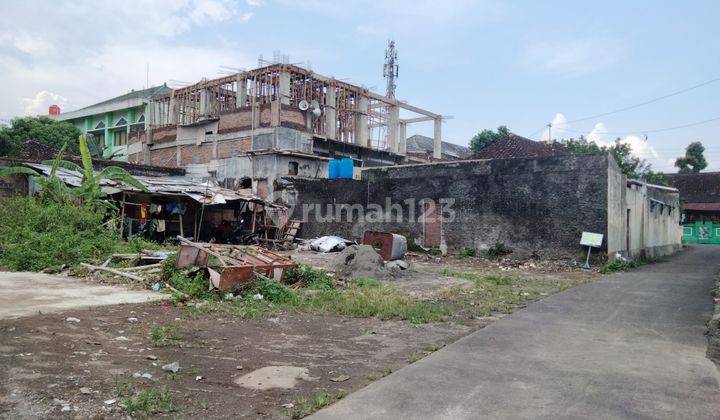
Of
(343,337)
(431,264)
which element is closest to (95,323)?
(343,337)

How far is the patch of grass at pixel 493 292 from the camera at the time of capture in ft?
28.0

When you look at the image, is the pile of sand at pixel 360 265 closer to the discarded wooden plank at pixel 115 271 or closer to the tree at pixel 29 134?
the discarded wooden plank at pixel 115 271

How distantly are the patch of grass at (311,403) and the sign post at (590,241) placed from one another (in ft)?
43.3

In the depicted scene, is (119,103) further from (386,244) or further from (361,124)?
(386,244)

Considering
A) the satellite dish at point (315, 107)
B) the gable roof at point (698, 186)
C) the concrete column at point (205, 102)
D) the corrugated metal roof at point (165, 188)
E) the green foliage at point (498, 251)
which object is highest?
the concrete column at point (205, 102)

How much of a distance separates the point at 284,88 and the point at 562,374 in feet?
81.9

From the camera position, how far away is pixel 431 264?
16.4m

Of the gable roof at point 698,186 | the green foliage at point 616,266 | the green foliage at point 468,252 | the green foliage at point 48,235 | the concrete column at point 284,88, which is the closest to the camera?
the green foliage at point 48,235

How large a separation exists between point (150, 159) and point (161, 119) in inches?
116

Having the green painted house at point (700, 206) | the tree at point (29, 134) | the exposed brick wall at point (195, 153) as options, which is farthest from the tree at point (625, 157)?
the tree at point (29, 134)

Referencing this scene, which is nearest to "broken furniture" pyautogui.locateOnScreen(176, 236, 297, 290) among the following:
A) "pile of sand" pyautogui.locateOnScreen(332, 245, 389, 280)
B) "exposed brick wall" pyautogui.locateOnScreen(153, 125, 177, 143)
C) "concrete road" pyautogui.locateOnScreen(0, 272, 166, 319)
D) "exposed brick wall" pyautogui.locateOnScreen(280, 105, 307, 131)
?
"concrete road" pyautogui.locateOnScreen(0, 272, 166, 319)

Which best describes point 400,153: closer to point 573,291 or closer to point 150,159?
point 150,159

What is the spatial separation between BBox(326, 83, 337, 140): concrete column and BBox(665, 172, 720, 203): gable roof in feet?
96.1

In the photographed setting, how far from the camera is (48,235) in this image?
12203 mm
